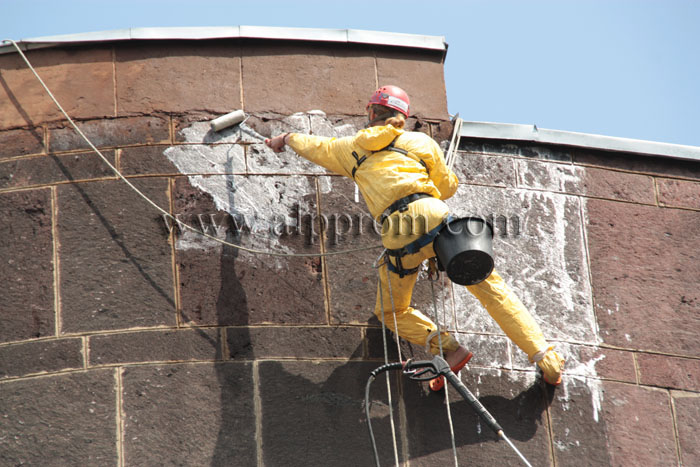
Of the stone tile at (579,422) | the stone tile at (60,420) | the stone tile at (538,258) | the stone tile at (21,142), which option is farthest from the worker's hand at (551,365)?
the stone tile at (21,142)

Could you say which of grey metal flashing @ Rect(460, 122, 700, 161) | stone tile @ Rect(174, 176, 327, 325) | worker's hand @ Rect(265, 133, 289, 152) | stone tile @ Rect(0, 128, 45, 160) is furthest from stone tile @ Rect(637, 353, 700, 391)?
stone tile @ Rect(0, 128, 45, 160)

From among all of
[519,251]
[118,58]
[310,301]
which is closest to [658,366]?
[519,251]

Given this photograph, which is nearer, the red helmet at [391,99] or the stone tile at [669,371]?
the red helmet at [391,99]

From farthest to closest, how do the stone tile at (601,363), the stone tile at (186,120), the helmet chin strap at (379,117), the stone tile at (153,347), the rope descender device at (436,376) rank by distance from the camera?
the stone tile at (186,120)
the stone tile at (601,363)
the helmet chin strap at (379,117)
the stone tile at (153,347)
the rope descender device at (436,376)

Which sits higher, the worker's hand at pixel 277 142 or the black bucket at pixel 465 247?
the worker's hand at pixel 277 142

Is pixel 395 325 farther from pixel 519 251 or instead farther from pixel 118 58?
→ pixel 118 58

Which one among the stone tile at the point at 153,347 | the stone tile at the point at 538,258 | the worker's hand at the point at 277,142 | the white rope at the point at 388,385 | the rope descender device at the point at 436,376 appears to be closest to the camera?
the rope descender device at the point at 436,376

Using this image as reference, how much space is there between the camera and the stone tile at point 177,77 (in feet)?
23.4

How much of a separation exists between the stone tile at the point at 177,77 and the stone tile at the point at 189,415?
6.30 ft

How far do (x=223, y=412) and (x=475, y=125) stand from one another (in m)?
2.79

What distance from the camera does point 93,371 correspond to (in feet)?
20.5

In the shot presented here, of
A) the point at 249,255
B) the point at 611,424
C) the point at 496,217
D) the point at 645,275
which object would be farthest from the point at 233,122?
the point at 611,424

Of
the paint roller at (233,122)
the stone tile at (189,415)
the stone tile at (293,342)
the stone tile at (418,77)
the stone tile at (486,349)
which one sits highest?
the stone tile at (418,77)

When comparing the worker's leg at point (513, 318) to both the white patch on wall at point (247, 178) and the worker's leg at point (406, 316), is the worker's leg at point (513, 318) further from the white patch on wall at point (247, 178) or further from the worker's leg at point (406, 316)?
the white patch on wall at point (247, 178)
